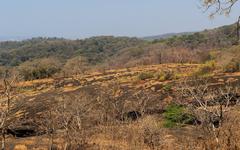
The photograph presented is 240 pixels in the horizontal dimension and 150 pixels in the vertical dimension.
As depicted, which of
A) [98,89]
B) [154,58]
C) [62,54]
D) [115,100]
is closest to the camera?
[115,100]

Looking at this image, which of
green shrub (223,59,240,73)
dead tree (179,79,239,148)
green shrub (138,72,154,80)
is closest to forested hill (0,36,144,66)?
green shrub (138,72,154,80)

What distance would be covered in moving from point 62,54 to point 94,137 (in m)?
111

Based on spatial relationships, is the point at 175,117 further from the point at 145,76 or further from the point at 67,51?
the point at 67,51

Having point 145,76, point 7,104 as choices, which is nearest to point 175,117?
point 145,76

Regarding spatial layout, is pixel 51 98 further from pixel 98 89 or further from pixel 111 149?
pixel 111 149

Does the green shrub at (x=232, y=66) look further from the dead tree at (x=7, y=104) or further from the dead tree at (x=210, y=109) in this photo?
the dead tree at (x=7, y=104)

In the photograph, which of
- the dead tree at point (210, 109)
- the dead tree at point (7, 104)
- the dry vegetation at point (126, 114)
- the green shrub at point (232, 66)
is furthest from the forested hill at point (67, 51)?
the dead tree at point (7, 104)

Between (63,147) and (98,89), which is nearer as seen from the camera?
(63,147)

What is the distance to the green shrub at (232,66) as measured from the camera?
47469mm

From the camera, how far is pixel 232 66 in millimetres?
48156

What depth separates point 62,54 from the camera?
141125mm

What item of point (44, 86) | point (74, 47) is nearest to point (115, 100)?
point (44, 86)

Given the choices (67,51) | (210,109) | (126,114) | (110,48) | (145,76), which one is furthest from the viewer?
(110,48)

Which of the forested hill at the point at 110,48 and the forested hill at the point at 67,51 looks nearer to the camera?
the forested hill at the point at 110,48
